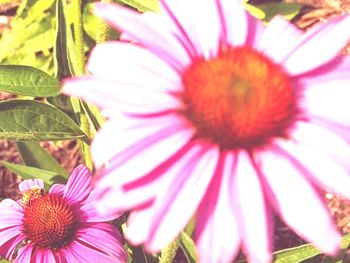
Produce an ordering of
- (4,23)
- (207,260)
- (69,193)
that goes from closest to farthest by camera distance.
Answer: (207,260), (69,193), (4,23)

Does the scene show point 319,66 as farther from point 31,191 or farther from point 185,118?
point 31,191

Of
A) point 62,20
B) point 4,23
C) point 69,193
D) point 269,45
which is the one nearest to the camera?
point 269,45

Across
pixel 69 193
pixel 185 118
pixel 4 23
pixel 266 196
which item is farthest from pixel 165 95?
pixel 4 23

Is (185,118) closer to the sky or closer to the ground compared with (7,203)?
closer to the sky

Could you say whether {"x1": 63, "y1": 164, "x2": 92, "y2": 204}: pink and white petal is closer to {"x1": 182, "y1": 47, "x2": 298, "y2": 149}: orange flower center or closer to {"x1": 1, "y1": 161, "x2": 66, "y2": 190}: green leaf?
{"x1": 1, "y1": 161, "x2": 66, "y2": 190}: green leaf

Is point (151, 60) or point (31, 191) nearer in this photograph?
point (151, 60)

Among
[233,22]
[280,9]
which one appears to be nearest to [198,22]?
[233,22]

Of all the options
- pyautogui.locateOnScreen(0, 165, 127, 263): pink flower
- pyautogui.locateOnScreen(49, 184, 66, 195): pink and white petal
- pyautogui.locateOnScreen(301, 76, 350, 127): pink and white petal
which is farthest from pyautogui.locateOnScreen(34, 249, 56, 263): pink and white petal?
pyautogui.locateOnScreen(301, 76, 350, 127): pink and white petal
